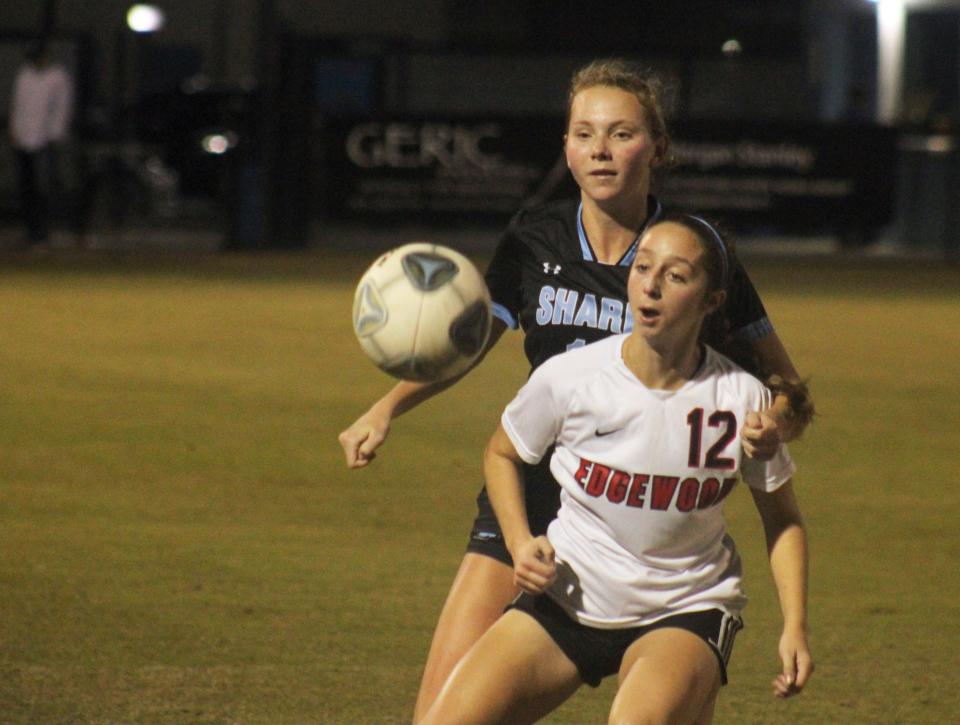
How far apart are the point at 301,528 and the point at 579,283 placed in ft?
12.2

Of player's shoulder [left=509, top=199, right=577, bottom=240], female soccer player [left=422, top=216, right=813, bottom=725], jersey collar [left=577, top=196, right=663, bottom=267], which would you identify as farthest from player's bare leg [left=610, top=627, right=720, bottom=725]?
player's shoulder [left=509, top=199, right=577, bottom=240]

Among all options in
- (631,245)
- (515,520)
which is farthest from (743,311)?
(515,520)

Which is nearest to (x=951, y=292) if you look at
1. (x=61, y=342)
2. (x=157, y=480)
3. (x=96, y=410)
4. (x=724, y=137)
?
(x=724, y=137)

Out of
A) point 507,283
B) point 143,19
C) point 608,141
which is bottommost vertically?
point 507,283

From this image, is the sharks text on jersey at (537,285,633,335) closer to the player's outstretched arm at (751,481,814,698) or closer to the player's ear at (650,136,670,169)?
the player's ear at (650,136,670,169)

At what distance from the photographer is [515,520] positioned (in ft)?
13.0

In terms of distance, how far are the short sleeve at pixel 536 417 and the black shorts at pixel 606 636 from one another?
0.36m

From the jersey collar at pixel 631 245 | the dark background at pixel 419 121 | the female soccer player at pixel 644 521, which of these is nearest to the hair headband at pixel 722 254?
the female soccer player at pixel 644 521

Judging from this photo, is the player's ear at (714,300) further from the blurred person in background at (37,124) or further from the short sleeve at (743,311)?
the blurred person in background at (37,124)

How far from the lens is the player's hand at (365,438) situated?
14.2 ft

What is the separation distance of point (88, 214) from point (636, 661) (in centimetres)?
2040

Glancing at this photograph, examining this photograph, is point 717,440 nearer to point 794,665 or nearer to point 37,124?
point 794,665

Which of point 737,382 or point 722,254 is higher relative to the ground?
point 722,254

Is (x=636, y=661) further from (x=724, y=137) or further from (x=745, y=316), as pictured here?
(x=724, y=137)
